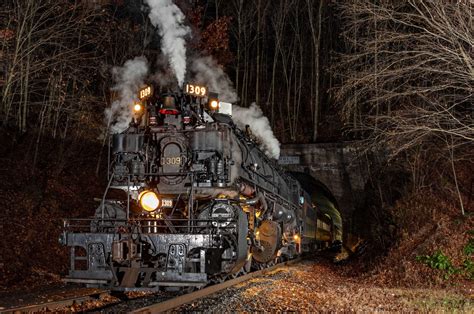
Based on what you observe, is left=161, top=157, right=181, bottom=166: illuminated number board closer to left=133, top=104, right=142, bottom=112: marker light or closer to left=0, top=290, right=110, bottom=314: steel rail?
left=133, top=104, right=142, bottom=112: marker light

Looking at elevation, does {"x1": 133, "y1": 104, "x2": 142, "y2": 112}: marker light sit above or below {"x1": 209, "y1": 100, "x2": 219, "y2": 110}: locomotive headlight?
below

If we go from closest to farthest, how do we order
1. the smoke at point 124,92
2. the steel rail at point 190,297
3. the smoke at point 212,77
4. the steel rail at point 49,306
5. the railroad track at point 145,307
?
1. the steel rail at point 190,297
2. the railroad track at point 145,307
3. the steel rail at point 49,306
4. the smoke at point 124,92
5. the smoke at point 212,77

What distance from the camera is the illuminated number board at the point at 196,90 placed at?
10703mm

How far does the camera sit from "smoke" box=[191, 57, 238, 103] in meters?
25.1

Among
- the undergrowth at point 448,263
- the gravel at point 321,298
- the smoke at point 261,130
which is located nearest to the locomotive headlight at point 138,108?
the gravel at point 321,298

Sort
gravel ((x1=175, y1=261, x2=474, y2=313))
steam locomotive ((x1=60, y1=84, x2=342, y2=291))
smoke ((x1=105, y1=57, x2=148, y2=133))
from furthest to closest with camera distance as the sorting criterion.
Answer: smoke ((x1=105, y1=57, x2=148, y2=133)) < steam locomotive ((x1=60, y1=84, x2=342, y2=291)) < gravel ((x1=175, y1=261, x2=474, y2=313))


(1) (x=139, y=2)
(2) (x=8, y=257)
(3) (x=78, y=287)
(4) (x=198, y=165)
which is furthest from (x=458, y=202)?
(1) (x=139, y=2)

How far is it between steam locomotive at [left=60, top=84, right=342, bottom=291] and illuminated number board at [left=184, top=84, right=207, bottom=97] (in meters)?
0.02

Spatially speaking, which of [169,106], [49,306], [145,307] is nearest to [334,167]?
[169,106]

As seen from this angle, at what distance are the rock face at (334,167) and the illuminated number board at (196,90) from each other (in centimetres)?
1617

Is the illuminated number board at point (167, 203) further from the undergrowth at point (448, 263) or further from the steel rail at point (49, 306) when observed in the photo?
the undergrowth at point (448, 263)

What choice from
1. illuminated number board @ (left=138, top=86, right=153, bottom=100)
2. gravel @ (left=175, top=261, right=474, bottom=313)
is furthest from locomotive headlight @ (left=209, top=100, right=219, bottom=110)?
gravel @ (left=175, top=261, right=474, bottom=313)

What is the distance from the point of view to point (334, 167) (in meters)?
26.5

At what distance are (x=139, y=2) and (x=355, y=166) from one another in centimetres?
1425
